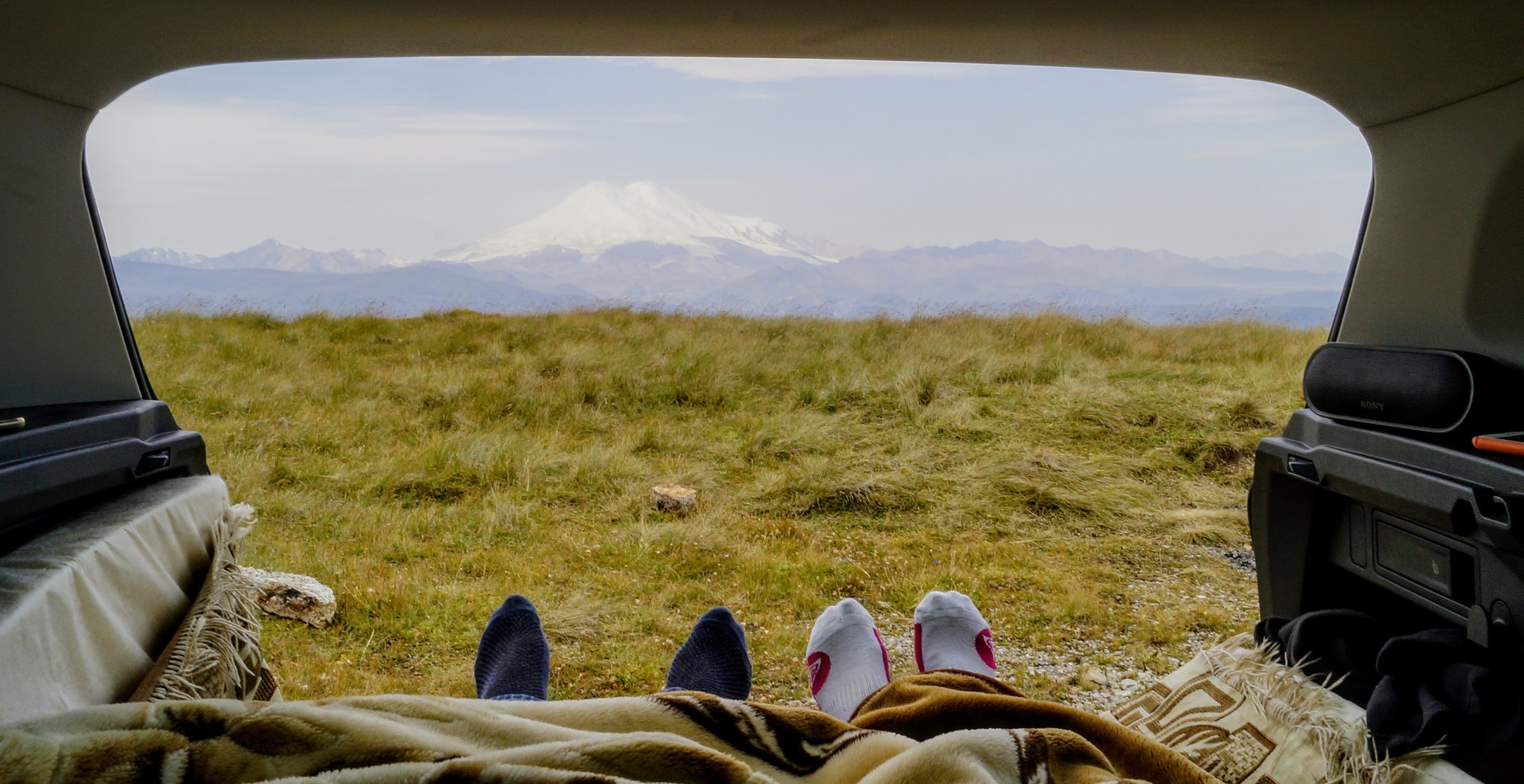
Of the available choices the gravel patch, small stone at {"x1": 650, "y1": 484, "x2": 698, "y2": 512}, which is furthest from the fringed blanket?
small stone at {"x1": 650, "y1": 484, "x2": 698, "y2": 512}

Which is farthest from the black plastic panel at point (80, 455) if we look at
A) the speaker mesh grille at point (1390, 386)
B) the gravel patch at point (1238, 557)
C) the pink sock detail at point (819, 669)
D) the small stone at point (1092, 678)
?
the gravel patch at point (1238, 557)

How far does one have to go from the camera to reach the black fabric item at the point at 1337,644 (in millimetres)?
1000

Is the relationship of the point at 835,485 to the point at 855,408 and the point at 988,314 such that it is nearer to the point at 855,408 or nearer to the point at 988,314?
the point at 855,408

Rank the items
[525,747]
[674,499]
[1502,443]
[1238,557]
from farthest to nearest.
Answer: [674,499] → [1238,557] → [1502,443] → [525,747]

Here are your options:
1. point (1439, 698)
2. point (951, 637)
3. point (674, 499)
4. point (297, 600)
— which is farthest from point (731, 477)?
point (1439, 698)

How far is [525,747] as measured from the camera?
0.60 metres

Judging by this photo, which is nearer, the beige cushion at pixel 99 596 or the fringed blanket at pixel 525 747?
the fringed blanket at pixel 525 747

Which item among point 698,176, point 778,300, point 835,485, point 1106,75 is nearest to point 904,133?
point 698,176

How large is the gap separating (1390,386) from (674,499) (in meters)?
2.02

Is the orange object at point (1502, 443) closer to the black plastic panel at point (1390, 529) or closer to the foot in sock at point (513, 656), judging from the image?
the black plastic panel at point (1390, 529)

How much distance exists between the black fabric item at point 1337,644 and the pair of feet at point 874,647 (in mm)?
500

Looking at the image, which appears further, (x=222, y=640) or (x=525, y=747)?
(x=222, y=640)

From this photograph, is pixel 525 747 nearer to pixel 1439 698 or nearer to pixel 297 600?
pixel 1439 698

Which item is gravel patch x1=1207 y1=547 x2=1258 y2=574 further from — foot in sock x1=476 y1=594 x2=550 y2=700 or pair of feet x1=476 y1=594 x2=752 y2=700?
foot in sock x1=476 y1=594 x2=550 y2=700
